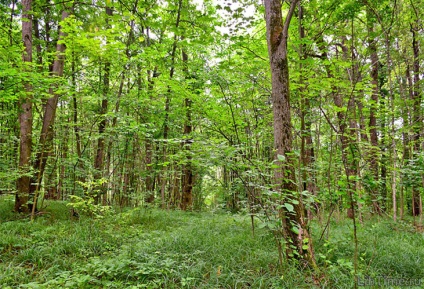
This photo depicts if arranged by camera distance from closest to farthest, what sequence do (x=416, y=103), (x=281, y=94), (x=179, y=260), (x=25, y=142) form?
(x=281, y=94) < (x=179, y=260) < (x=25, y=142) < (x=416, y=103)

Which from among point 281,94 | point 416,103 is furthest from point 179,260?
point 416,103

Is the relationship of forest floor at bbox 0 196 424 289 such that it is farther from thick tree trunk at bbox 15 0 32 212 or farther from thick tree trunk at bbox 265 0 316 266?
thick tree trunk at bbox 15 0 32 212

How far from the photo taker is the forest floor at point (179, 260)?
2.87 metres

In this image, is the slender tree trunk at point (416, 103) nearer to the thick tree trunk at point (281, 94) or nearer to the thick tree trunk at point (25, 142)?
the thick tree trunk at point (281, 94)

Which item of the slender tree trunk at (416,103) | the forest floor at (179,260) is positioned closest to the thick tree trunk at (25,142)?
the forest floor at (179,260)

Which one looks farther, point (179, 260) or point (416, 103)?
point (416, 103)

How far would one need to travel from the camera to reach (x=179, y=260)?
3475mm

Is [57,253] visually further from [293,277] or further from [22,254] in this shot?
[293,277]

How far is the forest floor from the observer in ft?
9.40

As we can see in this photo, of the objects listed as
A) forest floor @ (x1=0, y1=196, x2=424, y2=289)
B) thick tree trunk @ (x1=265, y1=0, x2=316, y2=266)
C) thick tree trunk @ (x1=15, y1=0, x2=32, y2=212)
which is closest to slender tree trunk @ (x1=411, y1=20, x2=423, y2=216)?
forest floor @ (x1=0, y1=196, x2=424, y2=289)

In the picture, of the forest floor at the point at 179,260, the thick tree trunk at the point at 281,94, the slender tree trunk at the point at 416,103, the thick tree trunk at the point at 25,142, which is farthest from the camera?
the thick tree trunk at the point at 25,142

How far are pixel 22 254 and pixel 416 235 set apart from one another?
25.8ft

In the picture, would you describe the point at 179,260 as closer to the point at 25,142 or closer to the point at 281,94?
the point at 281,94

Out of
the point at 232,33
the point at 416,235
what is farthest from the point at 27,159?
the point at 416,235
